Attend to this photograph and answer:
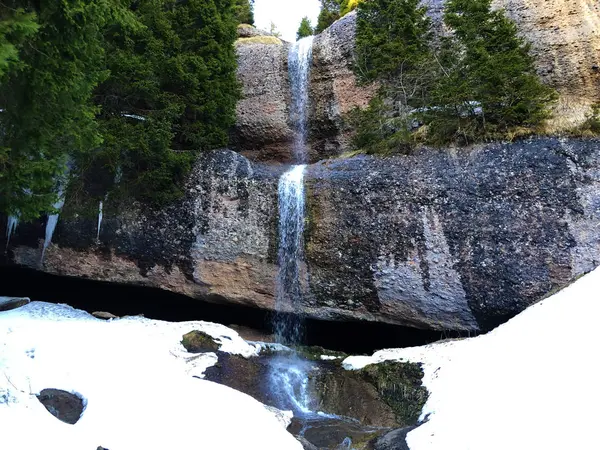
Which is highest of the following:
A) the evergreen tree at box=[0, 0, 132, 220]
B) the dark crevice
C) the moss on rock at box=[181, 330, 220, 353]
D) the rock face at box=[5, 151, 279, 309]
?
the evergreen tree at box=[0, 0, 132, 220]

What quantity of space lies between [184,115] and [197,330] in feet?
18.3

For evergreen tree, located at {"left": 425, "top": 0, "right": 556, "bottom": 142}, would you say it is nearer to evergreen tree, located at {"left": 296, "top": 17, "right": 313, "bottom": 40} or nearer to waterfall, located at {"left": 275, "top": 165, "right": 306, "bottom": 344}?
waterfall, located at {"left": 275, "top": 165, "right": 306, "bottom": 344}

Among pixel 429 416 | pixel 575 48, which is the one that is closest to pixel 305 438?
pixel 429 416

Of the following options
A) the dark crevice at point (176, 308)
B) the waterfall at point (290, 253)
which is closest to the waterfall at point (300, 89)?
the waterfall at point (290, 253)

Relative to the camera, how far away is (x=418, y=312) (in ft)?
30.8

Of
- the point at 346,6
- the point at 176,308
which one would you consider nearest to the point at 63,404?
the point at 176,308

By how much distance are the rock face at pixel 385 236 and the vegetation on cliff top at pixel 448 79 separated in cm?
62

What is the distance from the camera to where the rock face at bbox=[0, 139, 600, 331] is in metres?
8.61

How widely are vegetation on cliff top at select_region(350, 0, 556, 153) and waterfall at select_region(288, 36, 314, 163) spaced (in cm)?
262

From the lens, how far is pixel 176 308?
468 inches

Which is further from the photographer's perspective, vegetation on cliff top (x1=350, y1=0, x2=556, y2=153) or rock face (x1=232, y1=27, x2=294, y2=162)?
rock face (x1=232, y1=27, x2=294, y2=162)

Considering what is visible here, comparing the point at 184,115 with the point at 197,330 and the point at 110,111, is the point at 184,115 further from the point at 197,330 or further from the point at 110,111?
the point at 197,330

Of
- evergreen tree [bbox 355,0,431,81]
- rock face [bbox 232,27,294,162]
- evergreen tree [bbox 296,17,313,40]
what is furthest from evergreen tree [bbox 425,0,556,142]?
evergreen tree [bbox 296,17,313,40]

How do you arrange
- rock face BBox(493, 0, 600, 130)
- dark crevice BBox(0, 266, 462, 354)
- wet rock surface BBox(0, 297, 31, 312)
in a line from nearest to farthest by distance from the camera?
wet rock surface BBox(0, 297, 31, 312), rock face BBox(493, 0, 600, 130), dark crevice BBox(0, 266, 462, 354)
